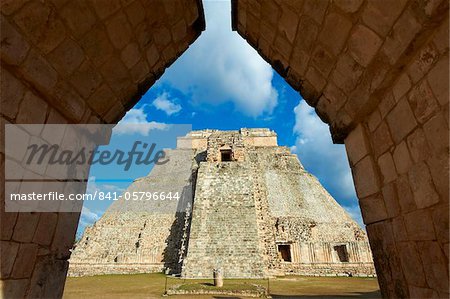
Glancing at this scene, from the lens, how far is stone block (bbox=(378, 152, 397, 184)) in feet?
7.52

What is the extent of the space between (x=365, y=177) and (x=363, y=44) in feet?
3.97

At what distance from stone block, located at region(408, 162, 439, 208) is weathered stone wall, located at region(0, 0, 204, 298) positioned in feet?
8.68

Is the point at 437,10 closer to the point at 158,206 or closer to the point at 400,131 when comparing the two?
the point at 400,131

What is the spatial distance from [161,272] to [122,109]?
59.3 feet

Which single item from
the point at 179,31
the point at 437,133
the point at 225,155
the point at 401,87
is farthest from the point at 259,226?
the point at 437,133

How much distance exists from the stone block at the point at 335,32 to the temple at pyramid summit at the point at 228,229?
13929 millimetres

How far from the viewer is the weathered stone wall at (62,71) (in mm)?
2100

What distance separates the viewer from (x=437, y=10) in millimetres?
1606

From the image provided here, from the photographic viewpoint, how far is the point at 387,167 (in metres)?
2.37

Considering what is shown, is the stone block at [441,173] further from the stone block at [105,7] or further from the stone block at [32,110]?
the stone block at [32,110]

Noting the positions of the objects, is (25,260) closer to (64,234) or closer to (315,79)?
(64,234)

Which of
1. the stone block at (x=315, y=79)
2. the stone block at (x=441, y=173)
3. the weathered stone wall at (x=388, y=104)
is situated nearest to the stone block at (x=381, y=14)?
the weathered stone wall at (x=388, y=104)

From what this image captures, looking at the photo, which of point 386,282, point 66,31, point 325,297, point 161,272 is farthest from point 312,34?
point 161,272

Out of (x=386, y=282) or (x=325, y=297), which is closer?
(x=386, y=282)
